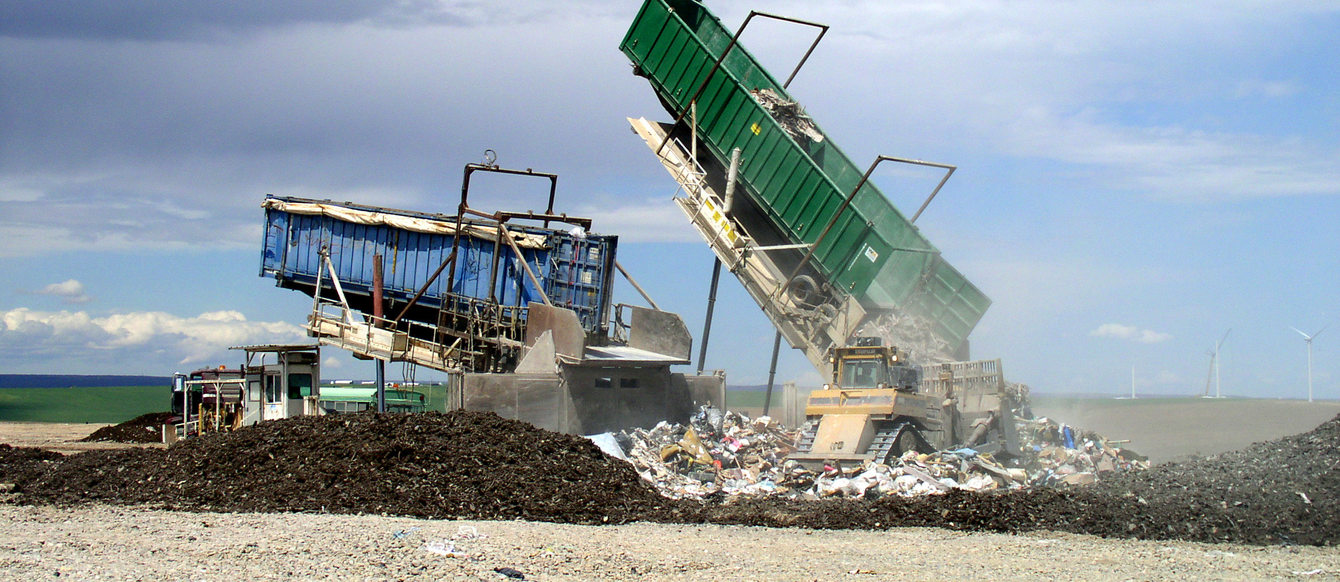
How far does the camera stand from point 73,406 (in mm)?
36438

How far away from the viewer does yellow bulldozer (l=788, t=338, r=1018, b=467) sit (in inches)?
462

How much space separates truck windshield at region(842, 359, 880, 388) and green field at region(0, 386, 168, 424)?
2448 cm

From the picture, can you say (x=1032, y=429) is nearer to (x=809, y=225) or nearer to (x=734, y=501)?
(x=809, y=225)

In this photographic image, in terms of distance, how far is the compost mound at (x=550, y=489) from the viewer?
8.22 metres

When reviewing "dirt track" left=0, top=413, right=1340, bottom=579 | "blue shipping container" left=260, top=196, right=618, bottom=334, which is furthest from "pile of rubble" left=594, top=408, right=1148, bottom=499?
"blue shipping container" left=260, top=196, right=618, bottom=334

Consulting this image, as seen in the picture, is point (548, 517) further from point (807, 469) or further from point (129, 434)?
point (129, 434)

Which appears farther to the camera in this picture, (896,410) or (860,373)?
(860,373)

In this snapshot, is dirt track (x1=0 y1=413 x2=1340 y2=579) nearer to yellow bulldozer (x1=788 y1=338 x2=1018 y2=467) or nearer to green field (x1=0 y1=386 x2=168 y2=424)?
yellow bulldozer (x1=788 y1=338 x2=1018 y2=467)

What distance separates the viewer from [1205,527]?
7918mm

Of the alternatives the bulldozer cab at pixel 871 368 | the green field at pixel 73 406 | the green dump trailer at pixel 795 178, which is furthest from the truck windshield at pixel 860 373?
the green field at pixel 73 406

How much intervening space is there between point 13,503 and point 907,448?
27.8ft

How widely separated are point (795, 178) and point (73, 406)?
30913 millimetres

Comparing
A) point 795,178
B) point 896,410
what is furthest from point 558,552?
point 795,178

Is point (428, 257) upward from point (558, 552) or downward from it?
upward
